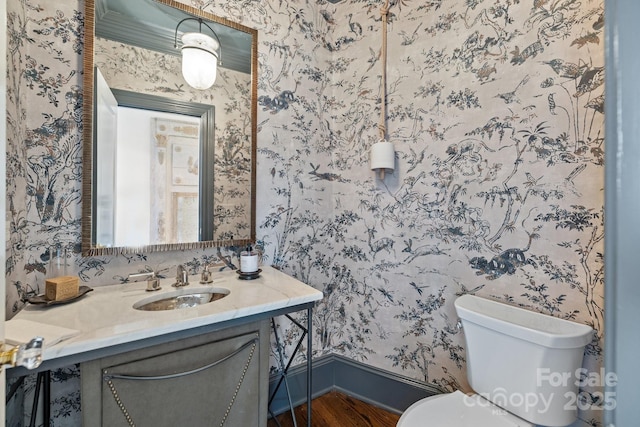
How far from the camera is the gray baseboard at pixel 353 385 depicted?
1588 millimetres

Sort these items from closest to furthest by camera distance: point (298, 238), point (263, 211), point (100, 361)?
point (100, 361)
point (263, 211)
point (298, 238)

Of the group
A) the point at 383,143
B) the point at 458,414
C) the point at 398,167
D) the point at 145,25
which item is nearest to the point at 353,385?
the point at 458,414

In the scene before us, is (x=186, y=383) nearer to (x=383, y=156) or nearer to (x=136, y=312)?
(x=136, y=312)

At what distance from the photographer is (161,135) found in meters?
1.33

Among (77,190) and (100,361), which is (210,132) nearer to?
(77,190)

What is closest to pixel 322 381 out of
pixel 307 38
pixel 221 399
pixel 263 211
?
pixel 221 399

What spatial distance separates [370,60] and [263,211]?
112 cm

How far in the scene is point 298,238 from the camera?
1779mm

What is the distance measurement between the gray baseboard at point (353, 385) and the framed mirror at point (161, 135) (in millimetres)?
915

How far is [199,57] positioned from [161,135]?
0.44 m

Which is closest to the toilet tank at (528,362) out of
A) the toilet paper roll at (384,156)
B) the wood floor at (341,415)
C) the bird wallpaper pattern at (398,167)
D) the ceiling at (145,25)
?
the bird wallpaper pattern at (398,167)

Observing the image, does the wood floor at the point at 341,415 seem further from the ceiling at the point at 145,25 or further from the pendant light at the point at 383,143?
the ceiling at the point at 145,25

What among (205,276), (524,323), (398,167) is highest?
(398,167)

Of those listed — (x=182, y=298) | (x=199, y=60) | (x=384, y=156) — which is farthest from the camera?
(x=384, y=156)
